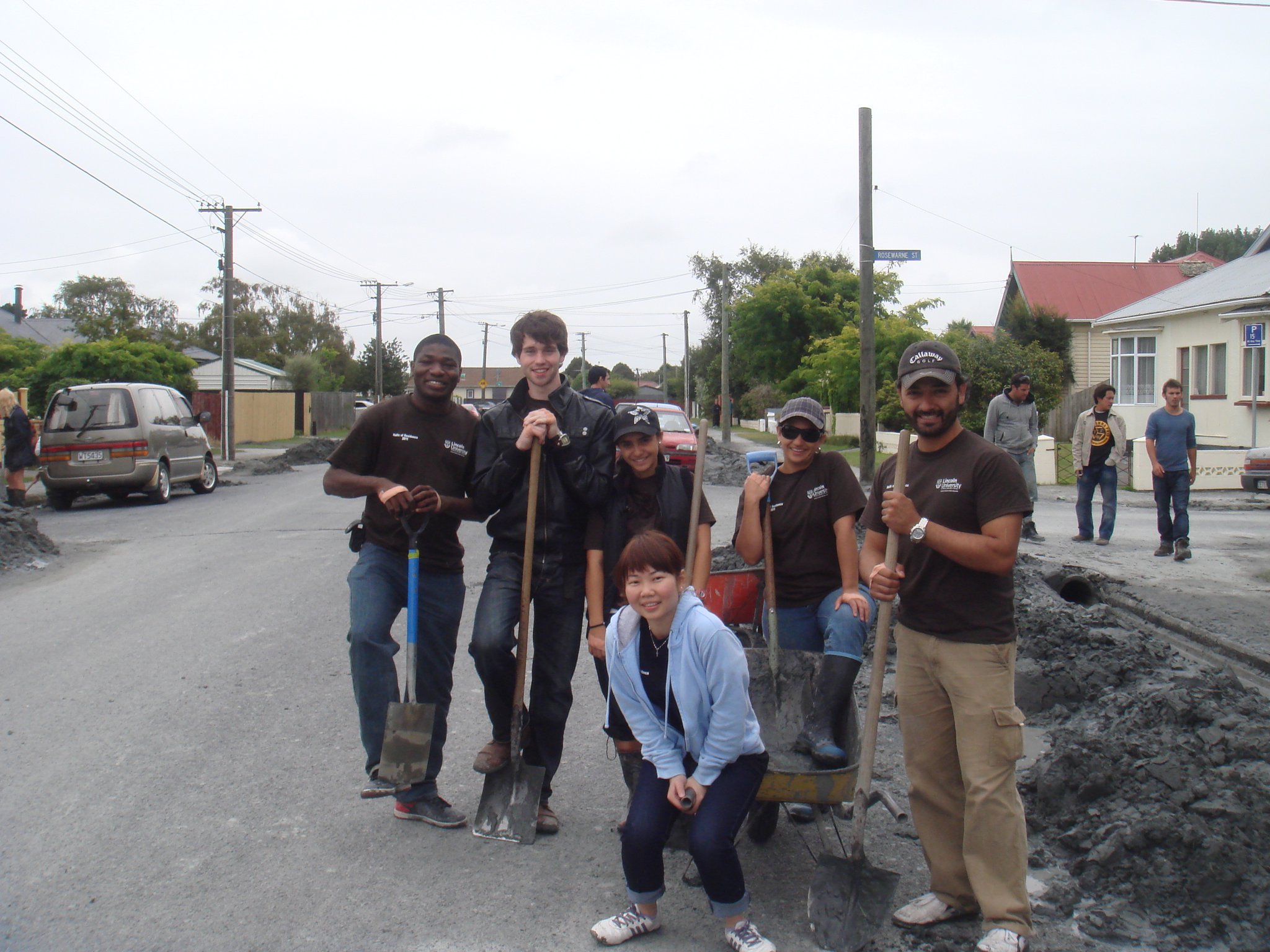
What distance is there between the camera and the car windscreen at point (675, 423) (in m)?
20.0

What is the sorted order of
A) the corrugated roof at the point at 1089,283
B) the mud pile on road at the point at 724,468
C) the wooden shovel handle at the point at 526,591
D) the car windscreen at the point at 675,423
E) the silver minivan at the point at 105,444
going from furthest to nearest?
1. the corrugated roof at the point at 1089,283
2. the mud pile on road at the point at 724,468
3. the car windscreen at the point at 675,423
4. the silver minivan at the point at 105,444
5. the wooden shovel handle at the point at 526,591

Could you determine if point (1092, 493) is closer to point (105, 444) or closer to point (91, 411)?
point (105, 444)

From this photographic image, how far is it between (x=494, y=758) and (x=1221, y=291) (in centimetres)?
2562

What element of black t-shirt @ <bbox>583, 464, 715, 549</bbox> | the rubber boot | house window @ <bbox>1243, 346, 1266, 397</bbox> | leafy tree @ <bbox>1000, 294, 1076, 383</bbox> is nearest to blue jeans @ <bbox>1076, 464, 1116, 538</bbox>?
the rubber boot

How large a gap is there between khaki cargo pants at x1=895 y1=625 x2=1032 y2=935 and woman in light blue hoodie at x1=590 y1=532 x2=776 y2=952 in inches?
21.9

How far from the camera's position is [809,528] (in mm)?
4457

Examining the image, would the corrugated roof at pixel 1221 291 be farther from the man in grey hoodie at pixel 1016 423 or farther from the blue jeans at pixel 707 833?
the blue jeans at pixel 707 833

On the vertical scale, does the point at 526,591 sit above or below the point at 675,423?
below

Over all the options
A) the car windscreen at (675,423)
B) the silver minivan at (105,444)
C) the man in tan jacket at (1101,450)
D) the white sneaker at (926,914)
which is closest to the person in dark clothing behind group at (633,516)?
the white sneaker at (926,914)

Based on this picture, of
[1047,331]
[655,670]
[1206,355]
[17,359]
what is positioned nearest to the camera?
[655,670]

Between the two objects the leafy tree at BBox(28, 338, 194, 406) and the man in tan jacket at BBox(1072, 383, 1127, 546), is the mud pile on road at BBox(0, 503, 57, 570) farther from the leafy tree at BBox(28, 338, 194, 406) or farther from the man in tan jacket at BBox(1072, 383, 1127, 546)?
the leafy tree at BBox(28, 338, 194, 406)

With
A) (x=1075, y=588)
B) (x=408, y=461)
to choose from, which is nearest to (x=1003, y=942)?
(x=408, y=461)

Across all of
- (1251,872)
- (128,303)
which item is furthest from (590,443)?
(128,303)

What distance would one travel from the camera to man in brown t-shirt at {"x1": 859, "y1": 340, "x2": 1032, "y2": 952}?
10.8 feet
